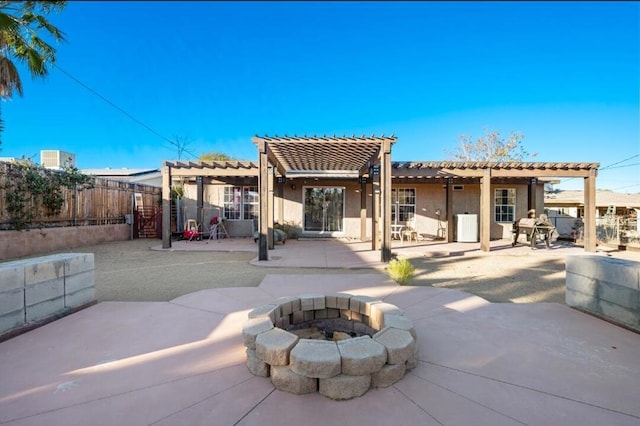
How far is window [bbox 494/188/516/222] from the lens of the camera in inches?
481

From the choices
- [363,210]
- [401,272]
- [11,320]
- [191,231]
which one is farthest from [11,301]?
[363,210]

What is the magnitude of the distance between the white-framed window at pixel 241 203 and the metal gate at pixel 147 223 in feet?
9.64

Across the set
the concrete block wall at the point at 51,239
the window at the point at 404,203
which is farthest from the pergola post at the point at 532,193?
the concrete block wall at the point at 51,239

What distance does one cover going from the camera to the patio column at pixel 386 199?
22.4ft

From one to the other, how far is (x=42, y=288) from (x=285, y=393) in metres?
3.15

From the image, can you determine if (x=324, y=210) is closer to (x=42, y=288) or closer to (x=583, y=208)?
(x=42, y=288)

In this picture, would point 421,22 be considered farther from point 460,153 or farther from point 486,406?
point 460,153

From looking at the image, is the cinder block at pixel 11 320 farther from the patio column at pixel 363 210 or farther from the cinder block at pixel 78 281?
the patio column at pixel 363 210

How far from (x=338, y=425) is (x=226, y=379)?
36.8 inches

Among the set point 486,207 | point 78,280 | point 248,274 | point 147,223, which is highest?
point 486,207

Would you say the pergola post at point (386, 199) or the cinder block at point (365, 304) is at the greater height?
the pergola post at point (386, 199)

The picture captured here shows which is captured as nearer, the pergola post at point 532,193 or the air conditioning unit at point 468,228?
the air conditioning unit at point 468,228

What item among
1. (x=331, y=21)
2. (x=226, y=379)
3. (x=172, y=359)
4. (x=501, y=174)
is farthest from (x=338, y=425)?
(x=501, y=174)

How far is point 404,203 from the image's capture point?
12.2 m
